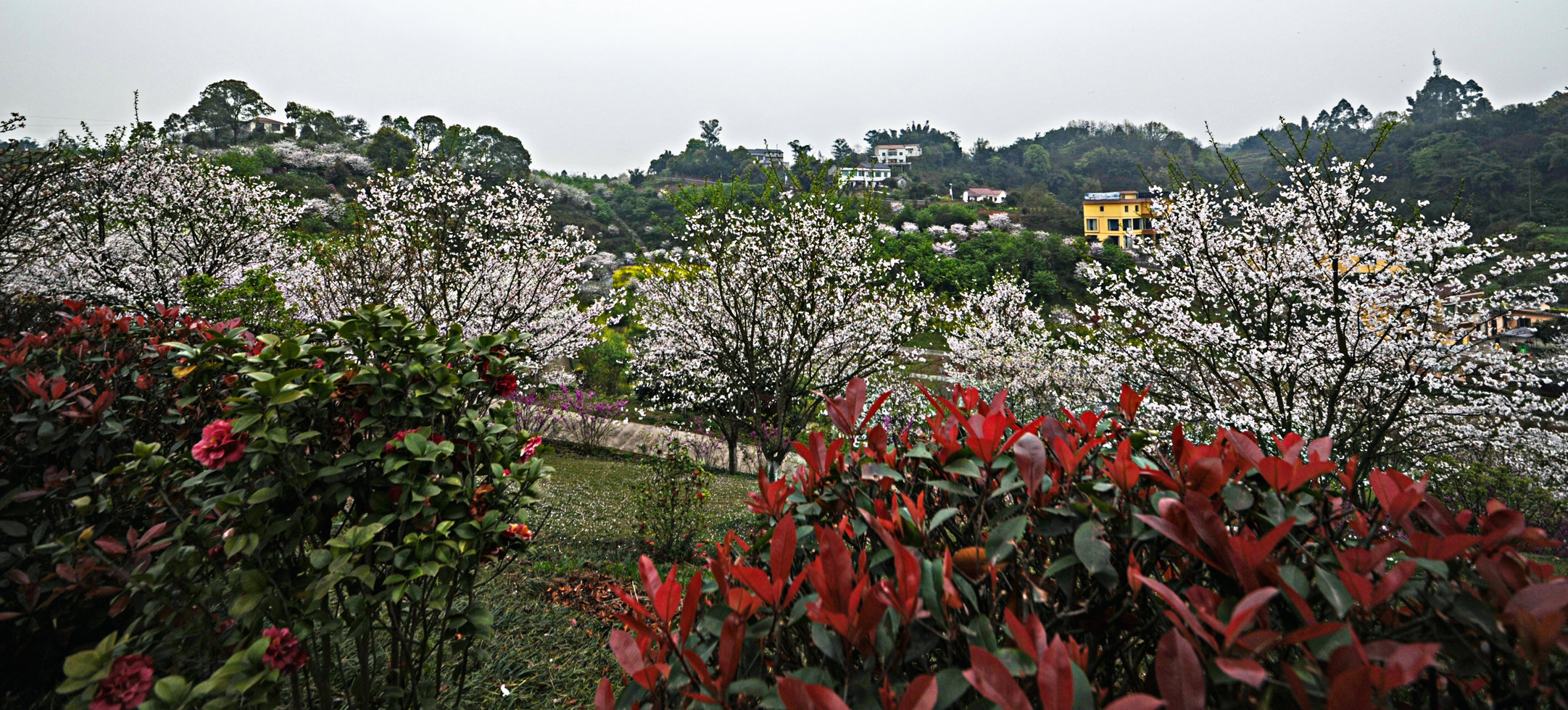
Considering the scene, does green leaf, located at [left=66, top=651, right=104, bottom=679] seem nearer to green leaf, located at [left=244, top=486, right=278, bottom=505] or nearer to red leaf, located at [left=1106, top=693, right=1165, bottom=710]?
green leaf, located at [left=244, top=486, right=278, bottom=505]

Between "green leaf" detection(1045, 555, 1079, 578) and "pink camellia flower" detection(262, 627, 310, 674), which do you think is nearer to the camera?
"green leaf" detection(1045, 555, 1079, 578)

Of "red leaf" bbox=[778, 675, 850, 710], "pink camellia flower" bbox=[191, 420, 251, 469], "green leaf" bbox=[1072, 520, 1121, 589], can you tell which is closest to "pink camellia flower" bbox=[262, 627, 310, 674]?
"pink camellia flower" bbox=[191, 420, 251, 469]

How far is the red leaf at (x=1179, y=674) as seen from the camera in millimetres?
721

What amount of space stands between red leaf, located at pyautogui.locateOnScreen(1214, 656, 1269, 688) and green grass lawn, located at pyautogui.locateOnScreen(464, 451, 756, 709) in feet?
7.88

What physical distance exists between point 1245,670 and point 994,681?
0.91 ft

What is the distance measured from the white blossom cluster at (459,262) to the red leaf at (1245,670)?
9230mm

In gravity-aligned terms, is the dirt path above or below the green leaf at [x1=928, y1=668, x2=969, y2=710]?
below

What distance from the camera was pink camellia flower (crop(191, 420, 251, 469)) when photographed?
5.78ft

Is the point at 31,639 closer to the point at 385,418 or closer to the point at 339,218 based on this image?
the point at 385,418

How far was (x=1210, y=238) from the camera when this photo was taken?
7602mm

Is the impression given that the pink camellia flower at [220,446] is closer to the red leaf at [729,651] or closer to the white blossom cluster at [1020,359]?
the red leaf at [729,651]

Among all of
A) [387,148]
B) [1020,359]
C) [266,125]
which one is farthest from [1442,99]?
[266,125]

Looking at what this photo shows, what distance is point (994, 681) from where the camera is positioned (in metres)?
0.77

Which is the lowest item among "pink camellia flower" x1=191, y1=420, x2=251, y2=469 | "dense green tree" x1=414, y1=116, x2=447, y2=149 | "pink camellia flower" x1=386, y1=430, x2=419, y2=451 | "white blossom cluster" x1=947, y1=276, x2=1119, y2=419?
"white blossom cluster" x1=947, y1=276, x2=1119, y2=419
